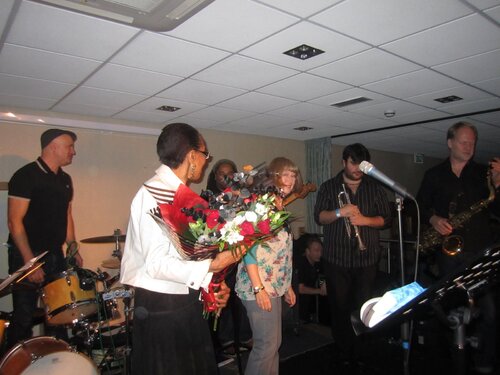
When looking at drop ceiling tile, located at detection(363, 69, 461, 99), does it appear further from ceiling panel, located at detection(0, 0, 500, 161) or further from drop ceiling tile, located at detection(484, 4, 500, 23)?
drop ceiling tile, located at detection(484, 4, 500, 23)

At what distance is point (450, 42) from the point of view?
2617 mm

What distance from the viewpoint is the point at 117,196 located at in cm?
505

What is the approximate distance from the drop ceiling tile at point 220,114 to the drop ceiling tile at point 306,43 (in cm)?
173

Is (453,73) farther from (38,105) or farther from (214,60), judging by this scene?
(38,105)

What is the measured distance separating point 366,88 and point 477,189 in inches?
59.4

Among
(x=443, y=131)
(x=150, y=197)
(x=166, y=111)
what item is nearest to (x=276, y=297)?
(x=150, y=197)

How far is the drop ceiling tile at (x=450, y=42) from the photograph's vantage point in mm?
2374

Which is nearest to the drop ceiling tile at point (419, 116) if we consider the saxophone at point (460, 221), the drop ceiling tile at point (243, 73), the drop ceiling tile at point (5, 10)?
the saxophone at point (460, 221)

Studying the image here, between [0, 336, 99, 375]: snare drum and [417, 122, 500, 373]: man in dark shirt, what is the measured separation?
2.90 metres

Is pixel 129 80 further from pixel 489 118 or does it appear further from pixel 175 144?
pixel 489 118

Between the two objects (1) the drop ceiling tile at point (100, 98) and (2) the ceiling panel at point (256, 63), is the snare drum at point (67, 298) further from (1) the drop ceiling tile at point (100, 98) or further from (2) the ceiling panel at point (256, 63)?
(1) the drop ceiling tile at point (100, 98)

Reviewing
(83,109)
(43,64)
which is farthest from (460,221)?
(83,109)

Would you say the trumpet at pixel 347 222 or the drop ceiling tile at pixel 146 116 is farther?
the drop ceiling tile at pixel 146 116

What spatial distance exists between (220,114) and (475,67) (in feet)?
9.89
